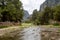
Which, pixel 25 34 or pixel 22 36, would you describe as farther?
pixel 25 34

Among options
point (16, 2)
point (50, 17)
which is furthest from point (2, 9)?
point (50, 17)

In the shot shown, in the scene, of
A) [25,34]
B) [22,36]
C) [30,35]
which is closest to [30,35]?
[30,35]

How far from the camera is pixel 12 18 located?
81688mm

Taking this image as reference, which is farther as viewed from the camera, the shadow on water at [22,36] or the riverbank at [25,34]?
the riverbank at [25,34]

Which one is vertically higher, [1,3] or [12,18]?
[1,3]

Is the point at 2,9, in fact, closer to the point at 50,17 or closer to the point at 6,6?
the point at 6,6

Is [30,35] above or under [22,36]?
under

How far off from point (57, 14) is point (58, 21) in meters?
5.22

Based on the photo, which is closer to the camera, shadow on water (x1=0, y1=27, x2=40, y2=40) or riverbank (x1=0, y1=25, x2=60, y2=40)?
shadow on water (x1=0, y1=27, x2=40, y2=40)

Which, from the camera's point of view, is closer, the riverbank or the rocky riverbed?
the rocky riverbed

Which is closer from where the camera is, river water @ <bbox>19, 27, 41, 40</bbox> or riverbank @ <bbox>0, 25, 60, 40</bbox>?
river water @ <bbox>19, 27, 41, 40</bbox>

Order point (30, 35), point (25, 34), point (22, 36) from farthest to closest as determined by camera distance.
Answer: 1. point (25, 34)
2. point (30, 35)
3. point (22, 36)

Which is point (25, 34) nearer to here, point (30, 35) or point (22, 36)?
point (30, 35)

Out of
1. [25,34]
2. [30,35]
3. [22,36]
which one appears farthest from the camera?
[25,34]
